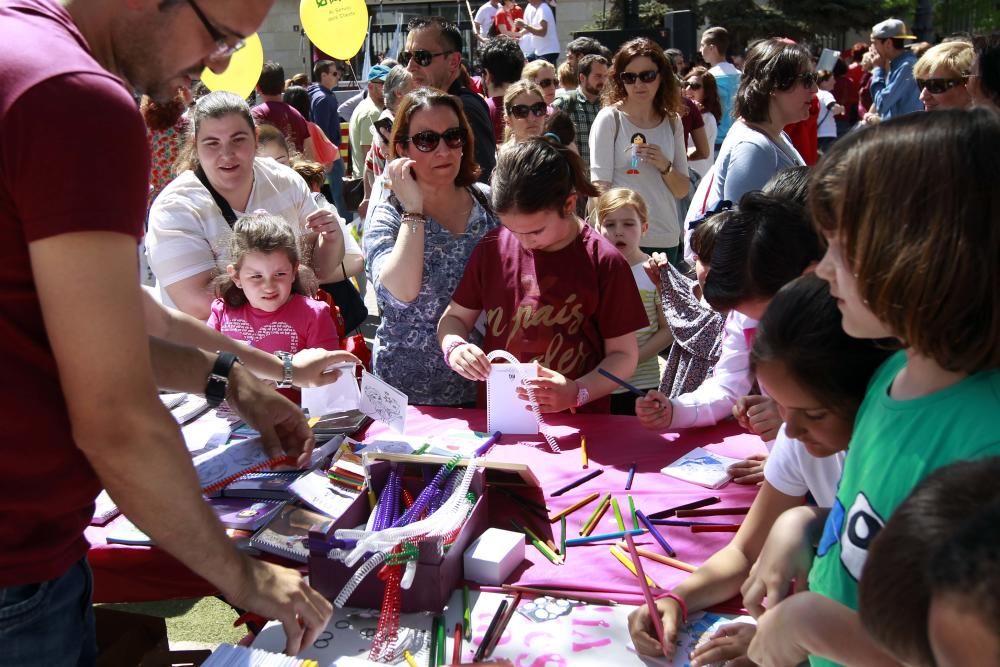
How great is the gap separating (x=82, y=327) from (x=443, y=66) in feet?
13.3

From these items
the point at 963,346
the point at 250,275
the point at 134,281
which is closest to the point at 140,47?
the point at 134,281

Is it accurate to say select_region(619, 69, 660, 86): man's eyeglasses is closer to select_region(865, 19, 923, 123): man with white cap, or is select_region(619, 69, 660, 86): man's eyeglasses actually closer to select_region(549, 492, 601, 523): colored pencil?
select_region(865, 19, 923, 123): man with white cap

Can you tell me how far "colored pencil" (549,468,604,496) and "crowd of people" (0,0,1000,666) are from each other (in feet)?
0.89

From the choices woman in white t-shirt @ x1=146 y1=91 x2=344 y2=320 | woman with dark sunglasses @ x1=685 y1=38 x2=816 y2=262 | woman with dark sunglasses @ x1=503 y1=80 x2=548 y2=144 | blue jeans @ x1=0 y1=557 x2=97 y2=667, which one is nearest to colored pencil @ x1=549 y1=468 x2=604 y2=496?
blue jeans @ x1=0 y1=557 x2=97 y2=667

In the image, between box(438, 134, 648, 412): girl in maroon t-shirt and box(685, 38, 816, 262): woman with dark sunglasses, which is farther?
box(685, 38, 816, 262): woman with dark sunglasses

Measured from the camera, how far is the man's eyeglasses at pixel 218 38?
1203 millimetres

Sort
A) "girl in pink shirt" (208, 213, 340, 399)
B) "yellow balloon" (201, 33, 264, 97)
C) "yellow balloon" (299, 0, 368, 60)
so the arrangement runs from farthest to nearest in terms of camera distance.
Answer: "yellow balloon" (299, 0, 368, 60) < "yellow balloon" (201, 33, 264, 97) < "girl in pink shirt" (208, 213, 340, 399)

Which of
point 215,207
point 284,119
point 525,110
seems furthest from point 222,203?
point 284,119

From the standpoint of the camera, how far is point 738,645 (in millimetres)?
1405

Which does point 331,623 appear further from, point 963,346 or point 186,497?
point 963,346

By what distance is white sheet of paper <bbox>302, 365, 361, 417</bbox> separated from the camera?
237 centimetres

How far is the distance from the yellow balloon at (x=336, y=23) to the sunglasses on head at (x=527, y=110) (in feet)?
9.14

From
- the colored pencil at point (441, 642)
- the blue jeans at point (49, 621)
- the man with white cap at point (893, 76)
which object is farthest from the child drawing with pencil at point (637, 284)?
the man with white cap at point (893, 76)

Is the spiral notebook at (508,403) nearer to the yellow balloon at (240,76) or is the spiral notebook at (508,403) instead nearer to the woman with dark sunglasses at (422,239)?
the woman with dark sunglasses at (422,239)
